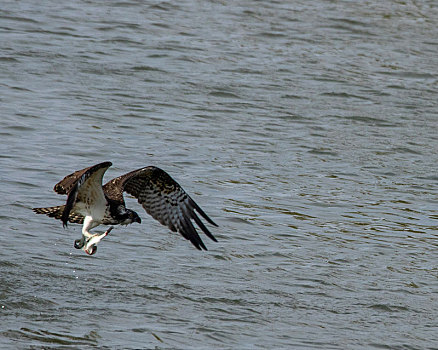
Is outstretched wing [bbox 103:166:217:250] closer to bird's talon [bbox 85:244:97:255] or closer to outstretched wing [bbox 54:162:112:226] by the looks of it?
outstretched wing [bbox 54:162:112:226]

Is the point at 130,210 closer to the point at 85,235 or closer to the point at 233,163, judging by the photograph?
the point at 85,235

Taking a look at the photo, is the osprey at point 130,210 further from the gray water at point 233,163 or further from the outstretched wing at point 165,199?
the gray water at point 233,163

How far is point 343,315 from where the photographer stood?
7449 millimetres

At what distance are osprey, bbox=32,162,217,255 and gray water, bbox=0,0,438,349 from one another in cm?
57

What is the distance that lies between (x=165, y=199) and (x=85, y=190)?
2.18 ft

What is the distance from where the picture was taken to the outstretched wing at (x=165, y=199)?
23.3ft

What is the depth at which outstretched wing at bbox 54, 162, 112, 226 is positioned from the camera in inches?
250

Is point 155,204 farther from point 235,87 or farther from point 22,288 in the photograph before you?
point 235,87

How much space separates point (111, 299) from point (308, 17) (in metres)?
10.6

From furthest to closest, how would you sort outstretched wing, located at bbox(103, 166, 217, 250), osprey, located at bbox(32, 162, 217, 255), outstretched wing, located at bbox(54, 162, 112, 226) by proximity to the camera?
outstretched wing, located at bbox(103, 166, 217, 250), osprey, located at bbox(32, 162, 217, 255), outstretched wing, located at bbox(54, 162, 112, 226)

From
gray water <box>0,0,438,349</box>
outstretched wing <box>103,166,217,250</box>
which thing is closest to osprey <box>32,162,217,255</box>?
outstretched wing <box>103,166,217,250</box>

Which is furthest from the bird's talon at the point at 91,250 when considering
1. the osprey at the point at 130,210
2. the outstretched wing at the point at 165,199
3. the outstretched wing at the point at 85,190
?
the outstretched wing at the point at 165,199

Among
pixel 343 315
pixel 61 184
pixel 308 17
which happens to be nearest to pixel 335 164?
pixel 343 315

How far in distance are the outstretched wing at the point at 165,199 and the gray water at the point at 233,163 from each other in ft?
2.01
